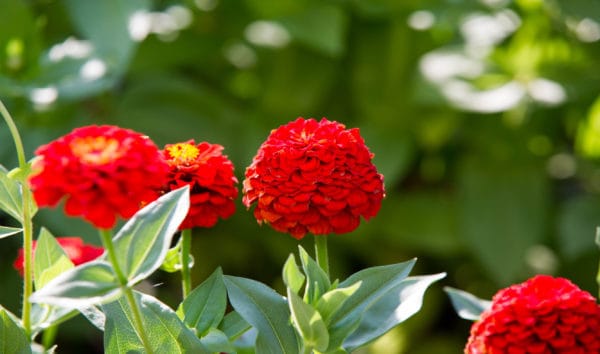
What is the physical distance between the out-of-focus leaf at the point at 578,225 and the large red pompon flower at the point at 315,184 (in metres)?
0.99

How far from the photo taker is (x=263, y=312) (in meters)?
0.57

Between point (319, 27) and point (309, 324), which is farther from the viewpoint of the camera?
point (319, 27)

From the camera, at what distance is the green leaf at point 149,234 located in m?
0.49

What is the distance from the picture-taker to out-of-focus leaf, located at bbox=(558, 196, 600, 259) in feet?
4.89

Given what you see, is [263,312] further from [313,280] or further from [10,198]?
[10,198]

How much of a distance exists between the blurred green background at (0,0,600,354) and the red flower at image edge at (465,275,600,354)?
0.89 m

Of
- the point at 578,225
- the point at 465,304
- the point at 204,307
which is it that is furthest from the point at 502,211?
the point at 204,307

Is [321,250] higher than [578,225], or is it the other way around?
[321,250]

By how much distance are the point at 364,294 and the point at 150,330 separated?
12 centimetres

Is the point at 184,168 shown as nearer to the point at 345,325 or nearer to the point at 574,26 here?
the point at 345,325

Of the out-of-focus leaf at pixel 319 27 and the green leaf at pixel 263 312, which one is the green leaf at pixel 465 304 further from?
the out-of-focus leaf at pixel 319 27

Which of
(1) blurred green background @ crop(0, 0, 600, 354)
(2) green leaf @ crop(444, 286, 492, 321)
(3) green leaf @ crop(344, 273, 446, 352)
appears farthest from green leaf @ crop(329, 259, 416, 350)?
(1) blurred green background @ crop(0, 0, 600, 354)

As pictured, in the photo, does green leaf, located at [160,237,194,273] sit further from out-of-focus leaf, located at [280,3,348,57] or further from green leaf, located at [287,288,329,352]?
out-of-focus leaf, located at [280,3,348,57]

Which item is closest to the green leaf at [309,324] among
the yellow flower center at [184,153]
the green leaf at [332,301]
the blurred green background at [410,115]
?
the green leaf at [332,301]
